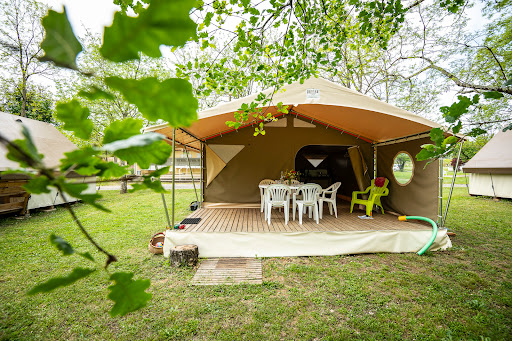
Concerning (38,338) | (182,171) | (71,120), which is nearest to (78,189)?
(71,120)

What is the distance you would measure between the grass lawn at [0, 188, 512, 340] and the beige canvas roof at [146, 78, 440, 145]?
7.78ft

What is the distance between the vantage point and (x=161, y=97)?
0.35 m

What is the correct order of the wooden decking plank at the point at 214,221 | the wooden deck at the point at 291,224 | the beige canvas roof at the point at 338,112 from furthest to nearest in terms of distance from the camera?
1. the wooden deck at the point at 291,224
2. the wooden decking plank at the point at 214,221
3. the beige canvas roof at the point at 338,112

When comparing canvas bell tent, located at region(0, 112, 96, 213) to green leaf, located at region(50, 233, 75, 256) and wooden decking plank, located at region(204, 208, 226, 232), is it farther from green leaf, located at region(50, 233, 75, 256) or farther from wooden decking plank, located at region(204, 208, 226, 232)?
green leaf, located at region(50, 233, 75, 256)

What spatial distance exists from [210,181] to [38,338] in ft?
16.8

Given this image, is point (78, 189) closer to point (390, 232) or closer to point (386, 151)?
point (390, 232)

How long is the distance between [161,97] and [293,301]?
128 inches

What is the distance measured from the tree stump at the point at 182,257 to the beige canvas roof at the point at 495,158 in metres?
11.7

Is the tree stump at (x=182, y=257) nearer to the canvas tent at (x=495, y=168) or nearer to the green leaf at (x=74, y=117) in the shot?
the green leaf at (x=74, y=117)

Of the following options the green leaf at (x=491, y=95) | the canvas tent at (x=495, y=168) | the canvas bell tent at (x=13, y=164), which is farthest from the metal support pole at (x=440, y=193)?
the canvas bell tent at (x=13, y=164)

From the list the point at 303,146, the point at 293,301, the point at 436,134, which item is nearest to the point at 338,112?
the point at 303,146

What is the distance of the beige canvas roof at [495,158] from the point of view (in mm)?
9156

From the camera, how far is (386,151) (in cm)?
669

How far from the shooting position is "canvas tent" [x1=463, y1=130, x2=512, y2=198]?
9289 millimetres
